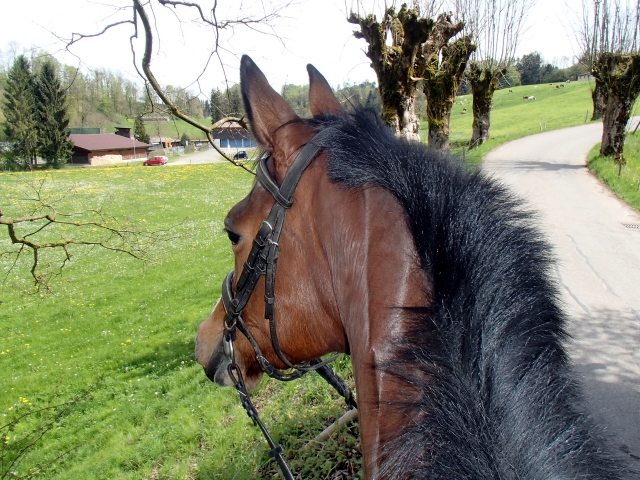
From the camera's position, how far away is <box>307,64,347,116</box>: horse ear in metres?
2.03

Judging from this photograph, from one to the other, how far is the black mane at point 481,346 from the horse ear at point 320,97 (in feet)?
2.32

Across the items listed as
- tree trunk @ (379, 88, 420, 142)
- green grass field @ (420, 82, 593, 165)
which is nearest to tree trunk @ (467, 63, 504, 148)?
green grass field @ (420, 82, 593, 165)

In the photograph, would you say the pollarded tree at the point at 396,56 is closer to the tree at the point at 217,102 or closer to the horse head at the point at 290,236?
the tree at the point at 217,102

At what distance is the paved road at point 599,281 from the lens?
168 inches

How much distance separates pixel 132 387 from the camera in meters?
8.42

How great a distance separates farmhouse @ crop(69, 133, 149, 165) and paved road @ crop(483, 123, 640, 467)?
174 feet

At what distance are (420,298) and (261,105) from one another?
106cm

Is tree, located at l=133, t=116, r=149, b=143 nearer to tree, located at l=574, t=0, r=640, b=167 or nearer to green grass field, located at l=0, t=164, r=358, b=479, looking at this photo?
green grass field, located at l=0, t=164, r=358, b=479

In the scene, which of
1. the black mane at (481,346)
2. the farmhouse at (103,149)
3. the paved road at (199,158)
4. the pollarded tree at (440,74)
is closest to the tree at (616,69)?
the pollarded tree at (440,74)

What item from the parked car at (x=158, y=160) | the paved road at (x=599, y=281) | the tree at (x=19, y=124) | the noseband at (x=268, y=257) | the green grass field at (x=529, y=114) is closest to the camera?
the noseband at (x=268, y=257)

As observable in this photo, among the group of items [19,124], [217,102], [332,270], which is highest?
[19,124]

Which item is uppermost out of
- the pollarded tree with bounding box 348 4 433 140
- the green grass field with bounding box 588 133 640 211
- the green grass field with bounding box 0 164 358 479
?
the pollarded tree with bounding box 348 4 433 140

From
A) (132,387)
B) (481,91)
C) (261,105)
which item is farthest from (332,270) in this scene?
(481,91)

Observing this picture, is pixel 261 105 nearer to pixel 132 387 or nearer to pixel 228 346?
pixel 228 346
